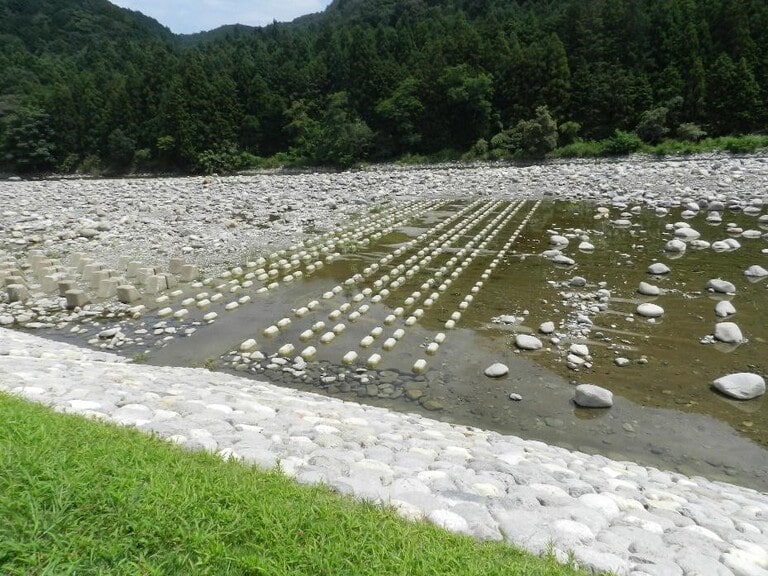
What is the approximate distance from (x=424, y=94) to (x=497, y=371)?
37.8 metres

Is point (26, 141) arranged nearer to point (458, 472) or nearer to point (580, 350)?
point (580, 350)

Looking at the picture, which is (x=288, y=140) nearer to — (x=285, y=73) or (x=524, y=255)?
(x=285, y=73)

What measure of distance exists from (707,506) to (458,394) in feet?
10.2

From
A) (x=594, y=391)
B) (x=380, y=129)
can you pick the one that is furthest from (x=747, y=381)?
(x=380, y=129)

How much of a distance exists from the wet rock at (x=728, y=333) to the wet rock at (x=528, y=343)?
107 inches

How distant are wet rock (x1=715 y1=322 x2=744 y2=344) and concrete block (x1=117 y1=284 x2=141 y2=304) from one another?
10.6m

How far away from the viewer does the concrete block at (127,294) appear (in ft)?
32.3

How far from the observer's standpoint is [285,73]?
4912cm

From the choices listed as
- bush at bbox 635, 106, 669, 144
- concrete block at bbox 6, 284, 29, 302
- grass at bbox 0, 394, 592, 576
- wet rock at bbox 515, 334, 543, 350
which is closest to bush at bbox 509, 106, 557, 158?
bush at bbox 635, 106, 669, 144

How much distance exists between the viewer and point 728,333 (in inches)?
291

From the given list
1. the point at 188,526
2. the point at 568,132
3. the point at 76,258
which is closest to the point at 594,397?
the point at 188,526

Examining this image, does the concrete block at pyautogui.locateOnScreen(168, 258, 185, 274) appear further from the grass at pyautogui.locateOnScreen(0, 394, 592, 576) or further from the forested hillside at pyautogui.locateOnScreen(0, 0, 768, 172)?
the forested hillside at pyautogui.locateOnScreen(0, 0, 768, 172)

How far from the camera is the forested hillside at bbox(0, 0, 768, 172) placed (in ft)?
109

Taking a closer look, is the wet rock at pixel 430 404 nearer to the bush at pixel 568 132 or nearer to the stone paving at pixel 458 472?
the stone paving at pixel 458 472
